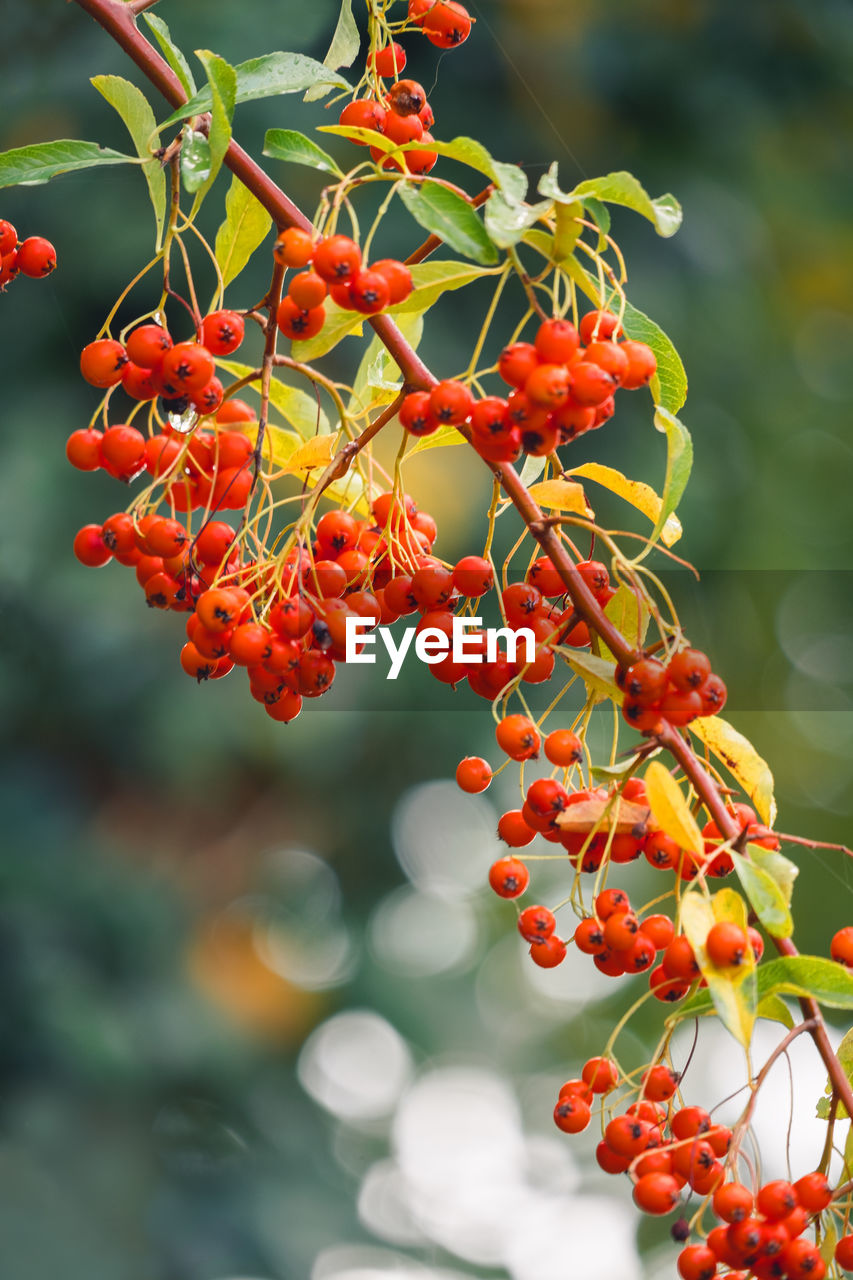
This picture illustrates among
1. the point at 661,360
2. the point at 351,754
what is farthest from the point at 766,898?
the point at 351,754

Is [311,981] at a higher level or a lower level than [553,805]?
lower

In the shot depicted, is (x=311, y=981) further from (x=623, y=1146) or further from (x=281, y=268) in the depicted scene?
(x=281, y=268)

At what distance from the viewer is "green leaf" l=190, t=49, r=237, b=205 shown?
0.46 m

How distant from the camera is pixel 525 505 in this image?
1.51 ft

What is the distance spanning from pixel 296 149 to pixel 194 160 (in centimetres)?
4

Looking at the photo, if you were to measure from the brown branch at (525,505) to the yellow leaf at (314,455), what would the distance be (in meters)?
0.14

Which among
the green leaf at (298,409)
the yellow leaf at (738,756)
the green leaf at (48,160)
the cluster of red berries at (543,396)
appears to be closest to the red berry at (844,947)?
the yellow leaf at (738,756)

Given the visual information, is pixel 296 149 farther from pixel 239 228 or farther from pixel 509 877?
pixel 509 877

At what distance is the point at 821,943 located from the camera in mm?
2299

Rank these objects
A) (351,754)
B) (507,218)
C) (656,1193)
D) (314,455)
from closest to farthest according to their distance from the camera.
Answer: (507,218) < (656,1193) < (314,455) < (351,754)

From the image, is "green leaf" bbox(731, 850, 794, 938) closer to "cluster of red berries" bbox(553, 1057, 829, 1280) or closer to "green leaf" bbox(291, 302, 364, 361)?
"cluster of red berries" bbox(553, 1057, 829, 1280)

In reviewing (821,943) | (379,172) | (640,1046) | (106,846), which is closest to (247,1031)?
(106,846)

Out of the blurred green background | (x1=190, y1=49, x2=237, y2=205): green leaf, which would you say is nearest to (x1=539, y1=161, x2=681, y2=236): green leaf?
(x1=190, y1=49, x2=237, y2=205): green leaf

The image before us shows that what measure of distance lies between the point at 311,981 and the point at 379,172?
202 centimetres
